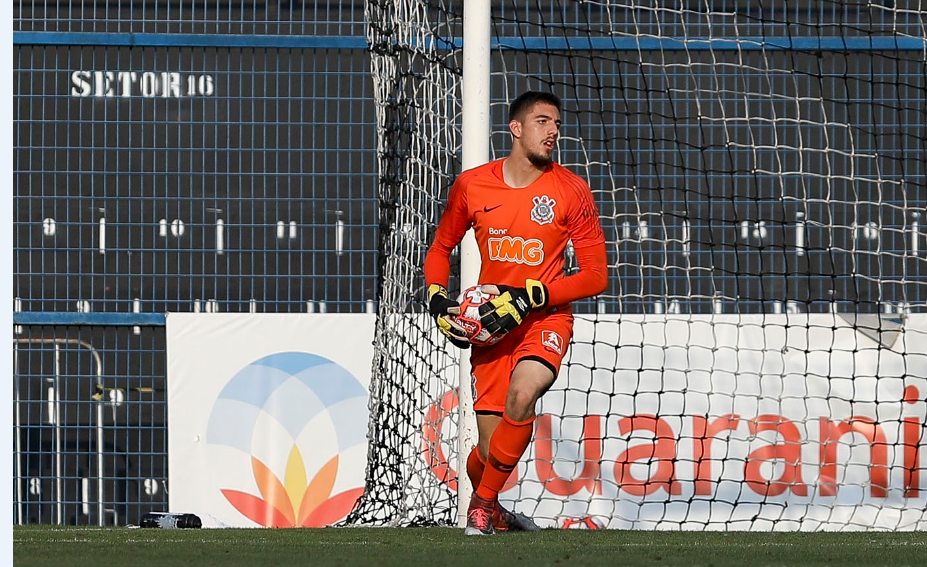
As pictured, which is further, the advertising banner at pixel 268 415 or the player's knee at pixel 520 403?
the advertising banner at pixel 268 415

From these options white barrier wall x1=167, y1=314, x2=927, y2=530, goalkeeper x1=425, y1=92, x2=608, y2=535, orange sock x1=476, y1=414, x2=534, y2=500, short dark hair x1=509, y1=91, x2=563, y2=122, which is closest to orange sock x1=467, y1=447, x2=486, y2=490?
goalkeeper x1=425, y1=92, x2=608, y2=535

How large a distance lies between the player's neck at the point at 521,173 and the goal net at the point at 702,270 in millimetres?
1387

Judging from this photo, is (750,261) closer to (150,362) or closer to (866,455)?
(866,455)

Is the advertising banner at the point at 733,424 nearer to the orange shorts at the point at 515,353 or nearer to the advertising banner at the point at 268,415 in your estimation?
the advertising banner at the point at 268,415

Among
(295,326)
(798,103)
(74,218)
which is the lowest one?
(295,326)

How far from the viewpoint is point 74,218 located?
23.4ft

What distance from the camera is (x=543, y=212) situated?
13.7ft

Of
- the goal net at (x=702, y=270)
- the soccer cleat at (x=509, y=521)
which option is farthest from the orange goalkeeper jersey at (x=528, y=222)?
the goal net at (x=702, y=270)

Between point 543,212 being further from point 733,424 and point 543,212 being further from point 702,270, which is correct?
point 702,270

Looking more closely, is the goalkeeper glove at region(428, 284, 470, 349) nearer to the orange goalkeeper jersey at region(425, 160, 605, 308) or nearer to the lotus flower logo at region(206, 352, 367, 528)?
the orange goalkeeper jersey at region(425, 160, 605, 308)

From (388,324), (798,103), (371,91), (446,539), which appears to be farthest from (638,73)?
(446,539)

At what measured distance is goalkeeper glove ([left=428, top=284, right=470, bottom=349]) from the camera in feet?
13.3

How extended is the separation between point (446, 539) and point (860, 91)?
3961mm

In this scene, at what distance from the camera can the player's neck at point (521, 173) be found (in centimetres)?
425
